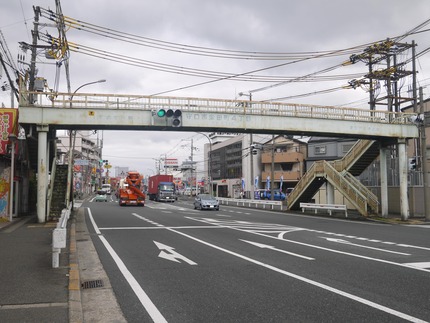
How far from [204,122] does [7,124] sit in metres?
10.4

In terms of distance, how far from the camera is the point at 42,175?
803 inches

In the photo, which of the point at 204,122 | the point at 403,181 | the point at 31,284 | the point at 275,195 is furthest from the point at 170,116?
the point at 275,195

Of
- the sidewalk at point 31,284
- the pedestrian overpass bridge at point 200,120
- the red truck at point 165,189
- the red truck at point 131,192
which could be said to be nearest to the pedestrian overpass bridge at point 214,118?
the pedestrian overpass bridge at point 200,120

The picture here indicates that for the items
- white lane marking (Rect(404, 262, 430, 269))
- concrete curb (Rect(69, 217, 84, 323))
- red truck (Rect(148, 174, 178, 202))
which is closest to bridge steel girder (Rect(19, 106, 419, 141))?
concrete curb (Rect(69, 217, 84, 323))

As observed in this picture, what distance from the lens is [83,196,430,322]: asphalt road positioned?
5750 millimetres

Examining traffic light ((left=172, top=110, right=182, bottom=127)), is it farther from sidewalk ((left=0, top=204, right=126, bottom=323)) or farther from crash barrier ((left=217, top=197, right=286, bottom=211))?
crash barrier ((left=217, top=197, right=286, bottom=211))

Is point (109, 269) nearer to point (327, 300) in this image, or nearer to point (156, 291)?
point (156, 291)

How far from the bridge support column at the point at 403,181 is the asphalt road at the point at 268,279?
10992mm

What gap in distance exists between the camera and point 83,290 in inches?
282

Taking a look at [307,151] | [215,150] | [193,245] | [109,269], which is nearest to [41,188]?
[193,245]

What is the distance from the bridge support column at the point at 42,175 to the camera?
66.2ft

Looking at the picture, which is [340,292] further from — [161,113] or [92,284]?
[161,113]

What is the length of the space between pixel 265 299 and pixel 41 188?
1684cm

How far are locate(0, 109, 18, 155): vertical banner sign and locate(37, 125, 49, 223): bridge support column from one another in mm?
1728
